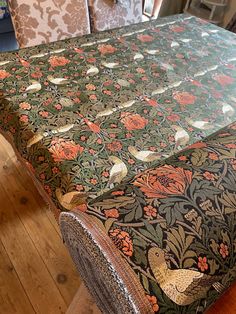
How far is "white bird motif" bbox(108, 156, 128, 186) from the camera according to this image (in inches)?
30.1

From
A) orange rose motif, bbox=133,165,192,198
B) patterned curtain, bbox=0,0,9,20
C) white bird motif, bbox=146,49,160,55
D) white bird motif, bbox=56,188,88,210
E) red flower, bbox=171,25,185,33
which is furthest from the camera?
patterned curtain, bbox=0,0,9,20

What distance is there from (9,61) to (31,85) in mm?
204

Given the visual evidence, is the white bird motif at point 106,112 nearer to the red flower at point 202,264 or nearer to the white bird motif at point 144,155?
the white bird motif at point 144,155

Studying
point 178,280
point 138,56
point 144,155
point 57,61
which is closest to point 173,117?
point 144,155

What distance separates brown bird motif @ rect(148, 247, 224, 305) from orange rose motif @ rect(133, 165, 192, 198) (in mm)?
122

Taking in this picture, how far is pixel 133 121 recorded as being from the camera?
37.8 inches

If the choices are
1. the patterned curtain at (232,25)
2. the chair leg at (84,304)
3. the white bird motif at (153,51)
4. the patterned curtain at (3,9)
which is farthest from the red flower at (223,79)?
the patterned curtain at (3,9)

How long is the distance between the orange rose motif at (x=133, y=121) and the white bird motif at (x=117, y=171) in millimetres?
155

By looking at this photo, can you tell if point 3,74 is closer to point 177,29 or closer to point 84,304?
point 84,304

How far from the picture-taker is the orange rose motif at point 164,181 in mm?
554

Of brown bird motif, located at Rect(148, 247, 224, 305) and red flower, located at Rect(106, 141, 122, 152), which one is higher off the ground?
brown bird motif, located at Rect(148, 247, 224, 305)

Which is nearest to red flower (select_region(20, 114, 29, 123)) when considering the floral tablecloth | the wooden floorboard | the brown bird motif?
the floral tablecloth

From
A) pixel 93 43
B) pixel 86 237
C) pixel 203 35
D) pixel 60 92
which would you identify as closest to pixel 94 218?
pixel 86 237

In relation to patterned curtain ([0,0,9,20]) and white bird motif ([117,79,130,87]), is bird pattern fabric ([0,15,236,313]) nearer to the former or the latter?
white bird motif ([117,79,130,87])
